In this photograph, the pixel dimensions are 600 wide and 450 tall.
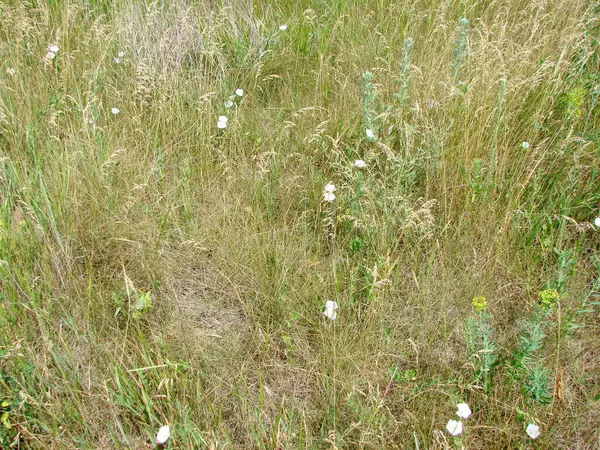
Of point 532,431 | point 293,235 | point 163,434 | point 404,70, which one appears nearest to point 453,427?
point 532,431

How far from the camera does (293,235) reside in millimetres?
2467

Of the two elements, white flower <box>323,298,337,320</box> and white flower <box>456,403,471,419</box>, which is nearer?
white flower <box>456,403,471,419</box>

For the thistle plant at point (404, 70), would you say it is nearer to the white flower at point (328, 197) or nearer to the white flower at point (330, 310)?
the white flower at point (328, 197)

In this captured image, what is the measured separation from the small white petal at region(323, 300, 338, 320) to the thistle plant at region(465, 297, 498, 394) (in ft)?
1.69

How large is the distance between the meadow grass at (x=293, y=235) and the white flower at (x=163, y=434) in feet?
0.22

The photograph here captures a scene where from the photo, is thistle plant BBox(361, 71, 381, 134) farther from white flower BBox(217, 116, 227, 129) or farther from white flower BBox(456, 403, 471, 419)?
white flower BBox(456, 403, 471, 419)

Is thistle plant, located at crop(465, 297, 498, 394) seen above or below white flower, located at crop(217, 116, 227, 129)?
below

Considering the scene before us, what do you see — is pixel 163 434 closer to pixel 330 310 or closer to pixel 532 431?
pixel 330 310

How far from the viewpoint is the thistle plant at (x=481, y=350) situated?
184 centimetres

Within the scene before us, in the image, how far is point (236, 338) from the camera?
2.13 metres

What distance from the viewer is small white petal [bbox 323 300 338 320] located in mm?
2090

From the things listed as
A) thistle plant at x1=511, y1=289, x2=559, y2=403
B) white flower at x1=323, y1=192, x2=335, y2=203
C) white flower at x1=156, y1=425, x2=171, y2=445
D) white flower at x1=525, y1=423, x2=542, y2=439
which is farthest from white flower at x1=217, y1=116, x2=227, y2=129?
white flower at x1=525, y1=423, x2=542, y2=439

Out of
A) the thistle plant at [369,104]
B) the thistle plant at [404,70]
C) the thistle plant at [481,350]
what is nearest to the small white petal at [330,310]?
the thistle plant at [481,350]

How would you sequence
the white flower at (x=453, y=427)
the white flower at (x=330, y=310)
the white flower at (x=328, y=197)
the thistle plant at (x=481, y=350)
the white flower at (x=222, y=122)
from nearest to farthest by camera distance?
1. the white flower at (x=453, y=427)
2. the thistle plant at (x=481, y=350)
3. the white flower at (x=330, y=310)
4. the white flower at (x=328, y=197)
5. the white flower at (x=222, y=122)
